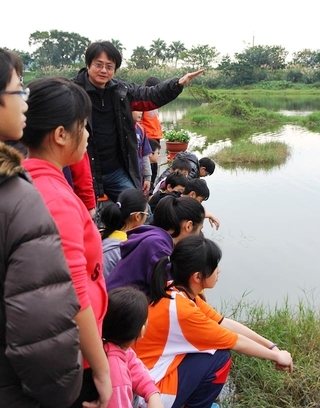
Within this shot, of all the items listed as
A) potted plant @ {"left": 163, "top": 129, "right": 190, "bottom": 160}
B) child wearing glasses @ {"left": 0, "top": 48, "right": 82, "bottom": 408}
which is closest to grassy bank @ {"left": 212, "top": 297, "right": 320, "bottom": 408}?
child wearing glasses @ {"left": 0, "top": 48, "right": 82, "bottom": 408}

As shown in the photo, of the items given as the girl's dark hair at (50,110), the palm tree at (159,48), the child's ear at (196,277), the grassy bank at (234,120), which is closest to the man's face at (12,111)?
the girl's dark hair at (50,110)

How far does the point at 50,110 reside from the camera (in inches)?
42.4

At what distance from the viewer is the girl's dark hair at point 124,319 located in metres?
1.40

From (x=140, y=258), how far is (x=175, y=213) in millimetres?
419

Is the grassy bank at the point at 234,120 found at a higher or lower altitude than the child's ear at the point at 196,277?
lower

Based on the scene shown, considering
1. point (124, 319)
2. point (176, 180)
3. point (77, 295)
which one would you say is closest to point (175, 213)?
point (124, 319)

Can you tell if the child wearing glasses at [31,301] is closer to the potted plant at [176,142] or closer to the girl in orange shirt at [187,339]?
the girl in orange shirt at [187,339]

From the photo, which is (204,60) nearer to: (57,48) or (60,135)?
(57,48)

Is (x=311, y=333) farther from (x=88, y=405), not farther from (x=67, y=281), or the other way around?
(x=67, y=281)

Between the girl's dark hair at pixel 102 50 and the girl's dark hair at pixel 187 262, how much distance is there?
1.14 meters

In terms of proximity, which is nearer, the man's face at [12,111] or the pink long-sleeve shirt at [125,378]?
the man's face at [12,111]

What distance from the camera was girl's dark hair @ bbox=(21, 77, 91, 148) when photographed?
1074 mm

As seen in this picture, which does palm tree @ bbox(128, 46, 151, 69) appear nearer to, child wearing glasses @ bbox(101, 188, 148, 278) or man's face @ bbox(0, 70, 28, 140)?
child wearing glasses @ bbox(101, 188, 148, 278)

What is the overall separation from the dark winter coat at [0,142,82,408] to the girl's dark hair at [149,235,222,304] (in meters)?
0.91
